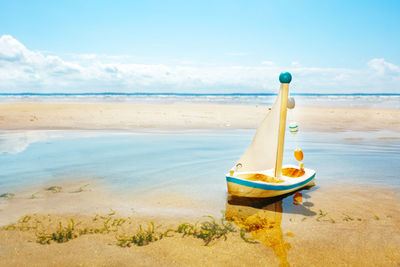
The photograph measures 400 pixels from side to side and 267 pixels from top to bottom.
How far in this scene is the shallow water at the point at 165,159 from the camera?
26.0ft

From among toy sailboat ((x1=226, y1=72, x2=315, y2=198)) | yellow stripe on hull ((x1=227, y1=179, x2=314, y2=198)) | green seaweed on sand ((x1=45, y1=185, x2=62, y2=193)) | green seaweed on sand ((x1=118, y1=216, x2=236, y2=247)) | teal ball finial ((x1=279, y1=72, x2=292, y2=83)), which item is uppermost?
teal ball finial ((x1=279, y1=72, x2=292, y2=83))

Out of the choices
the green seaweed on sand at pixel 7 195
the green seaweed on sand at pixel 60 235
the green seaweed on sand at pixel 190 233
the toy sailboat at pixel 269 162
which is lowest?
the green seaweed on sand at pixel 7 195

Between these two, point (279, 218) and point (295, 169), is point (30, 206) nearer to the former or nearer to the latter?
point (279, 218)

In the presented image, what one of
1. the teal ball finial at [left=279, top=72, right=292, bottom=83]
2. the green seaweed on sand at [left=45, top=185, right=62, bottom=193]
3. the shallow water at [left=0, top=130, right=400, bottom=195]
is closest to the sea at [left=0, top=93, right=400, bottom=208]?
the shallow water at [left=0, top=130, right=400, bottom=195]

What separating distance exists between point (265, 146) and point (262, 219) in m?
2.01

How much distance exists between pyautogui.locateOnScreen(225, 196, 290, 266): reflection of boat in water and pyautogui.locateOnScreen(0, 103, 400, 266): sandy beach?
2cm

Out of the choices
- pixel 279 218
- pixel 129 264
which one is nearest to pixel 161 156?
pixel 279 218

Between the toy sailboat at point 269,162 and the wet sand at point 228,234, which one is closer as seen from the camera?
the wet sand at point 228,234

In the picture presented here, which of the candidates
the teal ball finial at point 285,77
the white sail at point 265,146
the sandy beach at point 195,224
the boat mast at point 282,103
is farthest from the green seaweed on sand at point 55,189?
the teal ball finial at point 285,77

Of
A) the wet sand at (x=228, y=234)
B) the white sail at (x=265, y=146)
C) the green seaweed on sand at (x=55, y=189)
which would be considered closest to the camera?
the wet sand at (x=228, y=234)

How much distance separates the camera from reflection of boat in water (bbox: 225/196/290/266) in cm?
451

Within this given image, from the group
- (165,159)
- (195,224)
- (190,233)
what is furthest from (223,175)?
(190,233)

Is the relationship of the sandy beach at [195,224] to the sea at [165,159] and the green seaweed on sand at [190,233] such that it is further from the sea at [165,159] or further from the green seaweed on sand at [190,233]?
the sea at [165,159]

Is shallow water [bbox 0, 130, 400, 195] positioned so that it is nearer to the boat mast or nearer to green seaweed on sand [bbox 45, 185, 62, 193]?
green seaweed on sand [bbox 45, 185, 62, 193]
